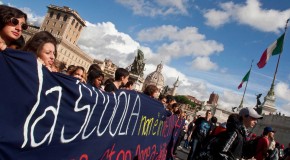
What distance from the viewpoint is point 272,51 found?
23.1 meters

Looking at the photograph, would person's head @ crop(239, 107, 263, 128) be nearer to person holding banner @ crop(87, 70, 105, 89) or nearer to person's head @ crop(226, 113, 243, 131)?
person's head @ crop(226, 113, 243, 131)

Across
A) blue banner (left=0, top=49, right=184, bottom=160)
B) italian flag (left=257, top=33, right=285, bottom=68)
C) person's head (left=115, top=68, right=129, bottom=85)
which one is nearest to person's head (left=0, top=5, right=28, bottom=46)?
blue banner (left=0, top=49, right=184, bottom=160)

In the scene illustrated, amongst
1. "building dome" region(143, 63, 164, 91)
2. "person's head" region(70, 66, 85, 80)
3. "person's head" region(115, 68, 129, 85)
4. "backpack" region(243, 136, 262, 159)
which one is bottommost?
"backpack" region(243, 136, 262, 159)

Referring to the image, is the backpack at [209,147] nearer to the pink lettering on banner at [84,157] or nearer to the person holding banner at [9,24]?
the pink lettering on banner at [84,157]

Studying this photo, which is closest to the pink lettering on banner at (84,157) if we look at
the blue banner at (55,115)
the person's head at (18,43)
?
the blue banner at (55,115)

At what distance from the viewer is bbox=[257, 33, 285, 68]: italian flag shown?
891 inches

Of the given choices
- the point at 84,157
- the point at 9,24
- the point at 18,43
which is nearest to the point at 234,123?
the point at 84,157

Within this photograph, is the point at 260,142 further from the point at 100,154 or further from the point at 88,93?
the point at 88,93

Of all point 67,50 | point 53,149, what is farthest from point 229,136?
point 67,50

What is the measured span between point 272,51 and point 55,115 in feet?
72.1

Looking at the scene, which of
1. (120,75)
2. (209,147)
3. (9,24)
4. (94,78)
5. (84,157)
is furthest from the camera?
(120,75)

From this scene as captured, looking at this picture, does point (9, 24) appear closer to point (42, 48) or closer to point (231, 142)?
point (42, 48)

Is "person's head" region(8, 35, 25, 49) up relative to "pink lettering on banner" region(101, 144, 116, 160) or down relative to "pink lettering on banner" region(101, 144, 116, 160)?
up

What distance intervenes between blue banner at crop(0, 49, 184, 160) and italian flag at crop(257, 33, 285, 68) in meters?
19.0
